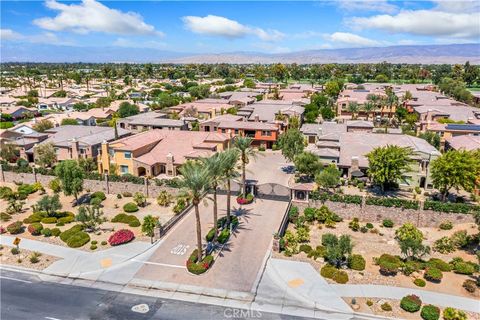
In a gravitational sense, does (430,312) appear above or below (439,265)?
above

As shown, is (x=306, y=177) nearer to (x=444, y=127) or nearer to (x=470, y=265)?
(x=470, y=265)

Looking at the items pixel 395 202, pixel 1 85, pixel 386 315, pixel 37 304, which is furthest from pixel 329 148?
pixel 1 85

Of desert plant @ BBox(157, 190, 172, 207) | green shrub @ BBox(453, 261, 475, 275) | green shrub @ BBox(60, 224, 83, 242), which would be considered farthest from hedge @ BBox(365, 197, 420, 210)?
green shrub @ BBox(60, 224, 83, 242)

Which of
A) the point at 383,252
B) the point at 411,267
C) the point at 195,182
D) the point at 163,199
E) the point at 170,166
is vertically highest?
the point at 195,182

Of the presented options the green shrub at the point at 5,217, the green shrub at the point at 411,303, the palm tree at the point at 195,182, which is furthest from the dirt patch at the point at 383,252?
the green shrub at the point at 5,217

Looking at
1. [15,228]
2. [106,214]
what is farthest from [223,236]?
[15,228]

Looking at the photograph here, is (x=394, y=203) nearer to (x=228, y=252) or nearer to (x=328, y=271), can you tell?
(x=328, y=271)

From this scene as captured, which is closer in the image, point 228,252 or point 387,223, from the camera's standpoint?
point 228,252
